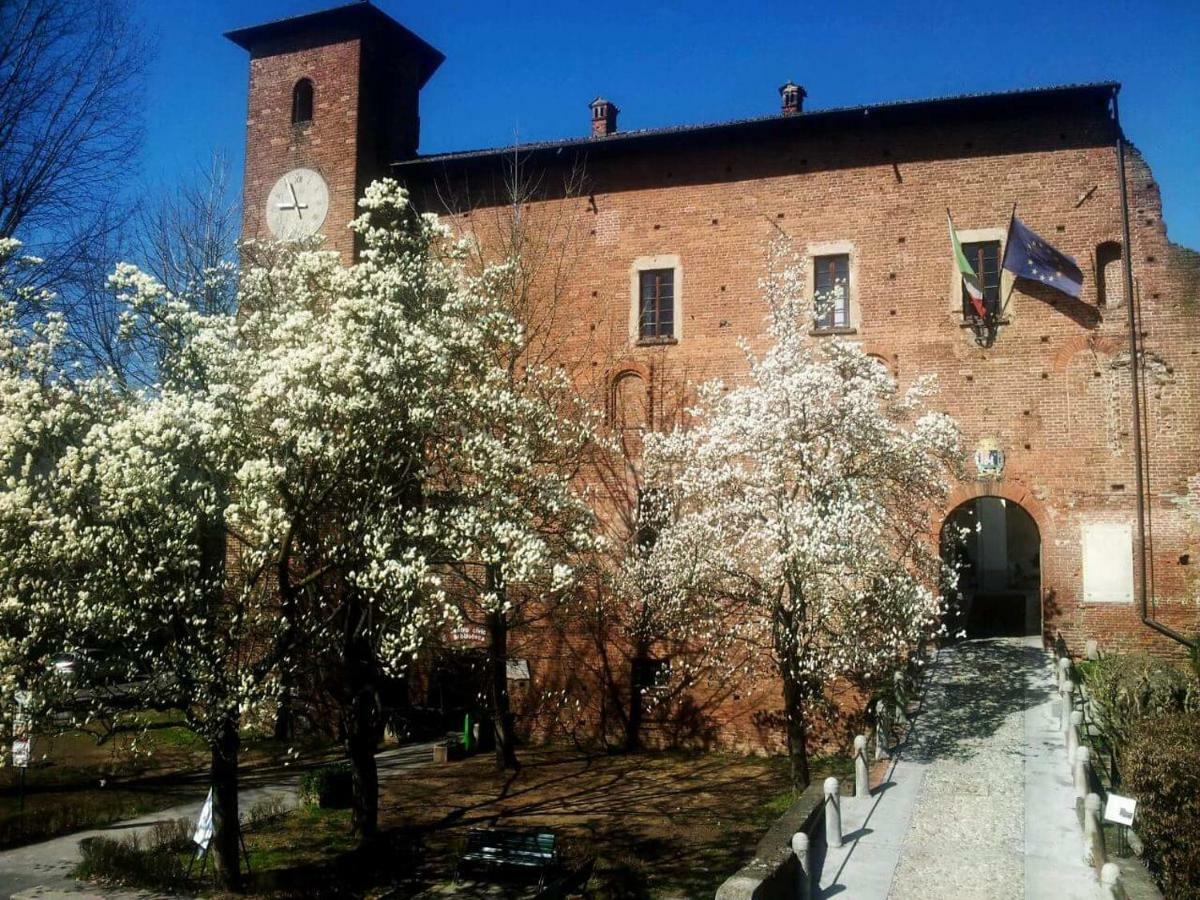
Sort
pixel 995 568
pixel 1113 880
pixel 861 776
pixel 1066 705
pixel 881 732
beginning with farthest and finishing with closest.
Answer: pixel 995 568 < pixel 881 732 < pixel 1066 705 < pixel 861 776 < pixel 1113 880

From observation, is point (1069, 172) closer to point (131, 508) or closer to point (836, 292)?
point (836, 292)

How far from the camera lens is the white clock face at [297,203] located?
20.5 m

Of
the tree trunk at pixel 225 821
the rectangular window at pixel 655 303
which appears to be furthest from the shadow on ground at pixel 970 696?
the tree trunk at pixel 225 821

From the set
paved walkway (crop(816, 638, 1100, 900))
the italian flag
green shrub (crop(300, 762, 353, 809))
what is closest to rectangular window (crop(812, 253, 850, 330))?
the italian flag

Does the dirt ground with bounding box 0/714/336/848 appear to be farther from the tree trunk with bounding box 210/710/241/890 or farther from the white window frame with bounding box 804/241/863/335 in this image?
the white window frame with bounding box 804/241/863/335

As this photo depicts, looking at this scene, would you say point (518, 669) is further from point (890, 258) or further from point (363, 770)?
point (890, 258)

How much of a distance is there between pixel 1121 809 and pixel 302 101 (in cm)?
1991

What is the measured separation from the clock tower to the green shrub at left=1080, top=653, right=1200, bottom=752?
50.1ft

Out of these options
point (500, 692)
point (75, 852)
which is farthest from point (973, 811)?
point (75, 852)

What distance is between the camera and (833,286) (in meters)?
18.1

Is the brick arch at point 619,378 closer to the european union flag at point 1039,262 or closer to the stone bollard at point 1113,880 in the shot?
the european union flag at point 1039,262

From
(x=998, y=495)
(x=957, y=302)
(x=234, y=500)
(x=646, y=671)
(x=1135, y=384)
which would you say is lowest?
(x=646, y=671)

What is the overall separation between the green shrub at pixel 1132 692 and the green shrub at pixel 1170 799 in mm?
1191

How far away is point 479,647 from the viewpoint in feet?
57.6
